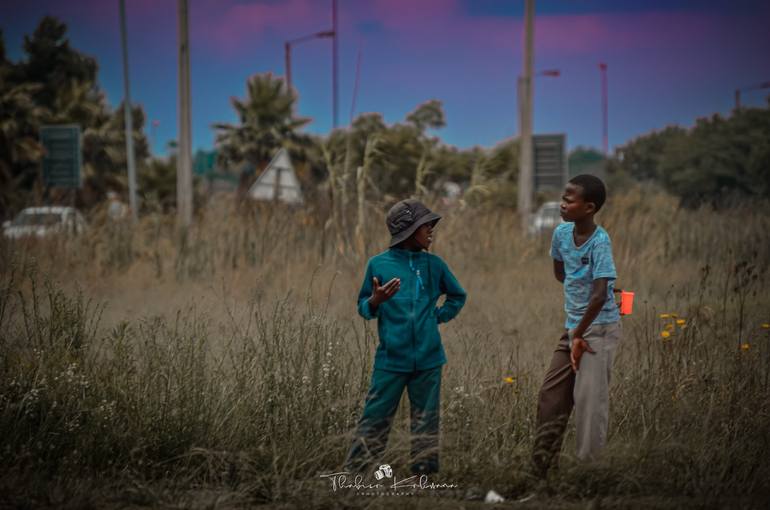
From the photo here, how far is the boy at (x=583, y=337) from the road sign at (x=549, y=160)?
13.1m

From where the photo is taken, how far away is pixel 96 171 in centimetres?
3841

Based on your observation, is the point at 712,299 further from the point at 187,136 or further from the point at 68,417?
the point at 187,136

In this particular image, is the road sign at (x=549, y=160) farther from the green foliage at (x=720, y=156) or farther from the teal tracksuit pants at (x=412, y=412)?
the teal tracksuit pants at (x=412, y=412)

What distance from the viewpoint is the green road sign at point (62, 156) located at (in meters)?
18.8

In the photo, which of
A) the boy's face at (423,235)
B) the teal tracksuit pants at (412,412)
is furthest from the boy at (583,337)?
the boy's face at (423,235)

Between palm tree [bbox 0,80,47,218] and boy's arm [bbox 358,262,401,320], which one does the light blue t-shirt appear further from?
palm tree [bbox 0,80,47,218]

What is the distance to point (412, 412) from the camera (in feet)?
14.5

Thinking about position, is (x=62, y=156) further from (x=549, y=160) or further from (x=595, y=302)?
(x=595, y=302)

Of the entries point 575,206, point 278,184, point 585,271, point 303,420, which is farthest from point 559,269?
point 278,184

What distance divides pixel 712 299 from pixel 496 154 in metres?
4.35

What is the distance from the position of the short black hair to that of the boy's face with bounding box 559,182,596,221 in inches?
0.7

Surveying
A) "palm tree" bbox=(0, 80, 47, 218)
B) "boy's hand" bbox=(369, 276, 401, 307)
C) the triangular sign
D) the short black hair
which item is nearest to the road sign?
the triangular sign

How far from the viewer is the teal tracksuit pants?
436 cm

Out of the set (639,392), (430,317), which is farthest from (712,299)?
(430,317)
